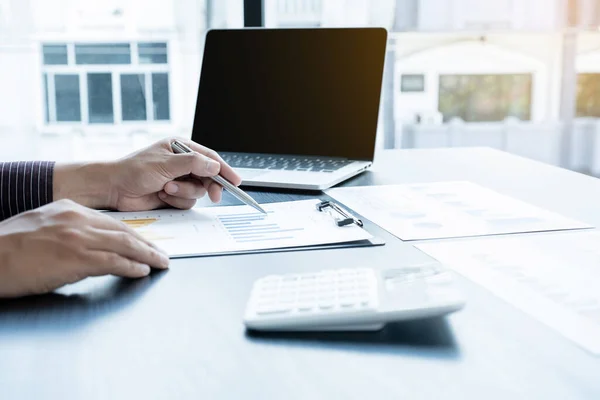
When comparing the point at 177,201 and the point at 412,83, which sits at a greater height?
the point at 412,83

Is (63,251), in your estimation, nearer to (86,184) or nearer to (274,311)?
(274,311)

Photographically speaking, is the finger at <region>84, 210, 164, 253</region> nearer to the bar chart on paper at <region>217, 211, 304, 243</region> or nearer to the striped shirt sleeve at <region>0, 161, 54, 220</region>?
the bar chart on paper at <region>217, 211, 304, 243</region>

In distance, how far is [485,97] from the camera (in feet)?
10.7

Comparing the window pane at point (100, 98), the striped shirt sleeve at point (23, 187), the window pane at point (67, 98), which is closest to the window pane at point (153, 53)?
the window pane at point (100, 98)

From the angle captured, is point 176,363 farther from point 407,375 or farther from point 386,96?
point 386,96

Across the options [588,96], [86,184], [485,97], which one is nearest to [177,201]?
[86,184]

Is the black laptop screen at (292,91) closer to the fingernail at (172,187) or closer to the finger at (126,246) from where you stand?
the fingernail at (172,187)

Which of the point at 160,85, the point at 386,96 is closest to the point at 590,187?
the point at 386,96

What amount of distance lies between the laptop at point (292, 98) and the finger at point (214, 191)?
0.66ft

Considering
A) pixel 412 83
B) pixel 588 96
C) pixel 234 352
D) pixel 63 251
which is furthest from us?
pixel 588 96

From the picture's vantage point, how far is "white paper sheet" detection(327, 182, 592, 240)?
85 centimetres

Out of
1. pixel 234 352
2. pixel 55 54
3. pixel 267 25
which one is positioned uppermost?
pixel 267 25

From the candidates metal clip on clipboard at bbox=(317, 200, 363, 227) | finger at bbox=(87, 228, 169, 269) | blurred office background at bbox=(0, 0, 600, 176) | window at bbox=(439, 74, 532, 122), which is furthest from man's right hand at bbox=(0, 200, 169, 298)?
window at bbox=(439, 74, 532, 122)

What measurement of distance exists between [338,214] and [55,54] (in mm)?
2028
